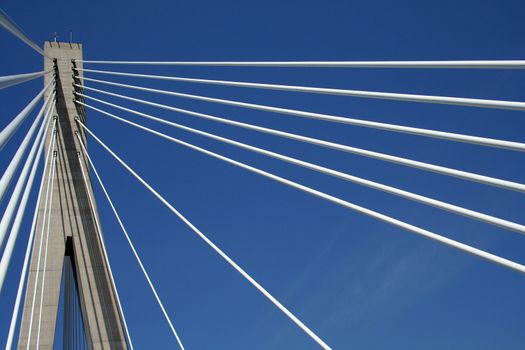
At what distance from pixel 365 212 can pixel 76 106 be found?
21.3ft

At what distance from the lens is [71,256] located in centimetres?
911

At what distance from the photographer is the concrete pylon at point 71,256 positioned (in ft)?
26.8

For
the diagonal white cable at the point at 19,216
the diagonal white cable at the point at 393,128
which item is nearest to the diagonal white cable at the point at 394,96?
the diagonal white cable at the point at 393,128

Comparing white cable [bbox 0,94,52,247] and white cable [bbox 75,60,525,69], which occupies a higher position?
white cable [bbox 75,60,525,69]

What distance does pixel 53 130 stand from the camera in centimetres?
926

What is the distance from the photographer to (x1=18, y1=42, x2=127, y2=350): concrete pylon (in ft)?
26.8

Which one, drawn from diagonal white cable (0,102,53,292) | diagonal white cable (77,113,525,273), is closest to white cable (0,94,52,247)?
diagonal white cable (0,102,53,292)

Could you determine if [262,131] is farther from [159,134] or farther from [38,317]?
[38,317]

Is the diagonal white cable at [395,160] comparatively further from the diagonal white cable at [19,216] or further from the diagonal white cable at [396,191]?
the diagonal white cable at [19,216]

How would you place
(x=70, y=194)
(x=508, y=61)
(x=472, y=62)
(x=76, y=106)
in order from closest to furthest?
(x=508, y=61) < (x=472, y=62) < (x=70, y=194) < (x=76, y=106)

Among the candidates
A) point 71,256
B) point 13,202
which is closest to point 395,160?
point 13,202

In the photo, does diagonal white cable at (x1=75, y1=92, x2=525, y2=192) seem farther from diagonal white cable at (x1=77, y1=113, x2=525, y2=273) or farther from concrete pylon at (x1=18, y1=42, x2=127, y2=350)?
concrete pylon at (x1=18, y1=42, x2=127, y2=350)

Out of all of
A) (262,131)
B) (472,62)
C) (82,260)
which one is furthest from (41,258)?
(472,62)

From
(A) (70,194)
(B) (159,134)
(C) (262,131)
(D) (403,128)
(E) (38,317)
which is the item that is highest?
(D) (403,128)
